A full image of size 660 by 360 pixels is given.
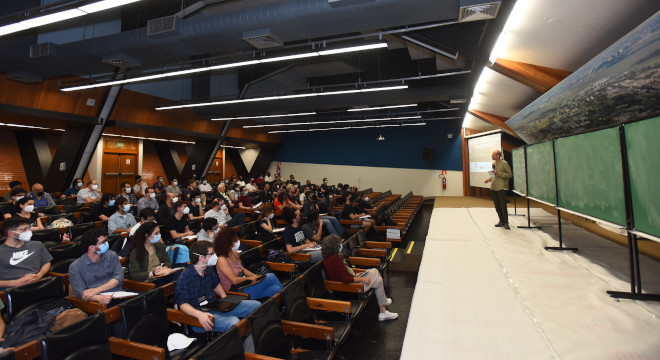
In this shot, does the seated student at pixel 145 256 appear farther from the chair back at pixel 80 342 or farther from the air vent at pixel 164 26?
the air vent at pixel 164 26

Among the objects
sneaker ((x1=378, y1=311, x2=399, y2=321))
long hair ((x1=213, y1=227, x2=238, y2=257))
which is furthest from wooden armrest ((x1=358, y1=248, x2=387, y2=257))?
long hair ((x1=213, y1=227, x2=238, y2=257))

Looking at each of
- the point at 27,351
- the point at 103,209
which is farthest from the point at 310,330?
the point at 103,209

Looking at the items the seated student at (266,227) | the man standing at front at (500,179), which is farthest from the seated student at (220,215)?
the man standing at front at (500,179)

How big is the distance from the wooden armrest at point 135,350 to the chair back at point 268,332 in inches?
22.7

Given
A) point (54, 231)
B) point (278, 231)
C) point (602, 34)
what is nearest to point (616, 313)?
point (602, 34)

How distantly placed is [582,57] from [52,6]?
23.3 feet

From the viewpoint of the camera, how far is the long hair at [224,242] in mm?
3279

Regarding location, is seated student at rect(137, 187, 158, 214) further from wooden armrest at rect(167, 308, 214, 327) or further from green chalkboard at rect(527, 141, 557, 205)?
green chalkboard at rect(527, 141, 557, 205)

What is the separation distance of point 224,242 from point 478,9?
401 centimetres

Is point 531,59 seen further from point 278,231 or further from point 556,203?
point 278,231

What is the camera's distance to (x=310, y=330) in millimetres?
2447

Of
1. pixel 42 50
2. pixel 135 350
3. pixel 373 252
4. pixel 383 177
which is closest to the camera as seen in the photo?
pixel 135 350

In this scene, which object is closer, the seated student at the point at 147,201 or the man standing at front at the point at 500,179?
the man standing at front at the point at 500,179

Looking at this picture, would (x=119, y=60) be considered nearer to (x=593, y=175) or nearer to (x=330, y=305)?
(x=330, y=305)
